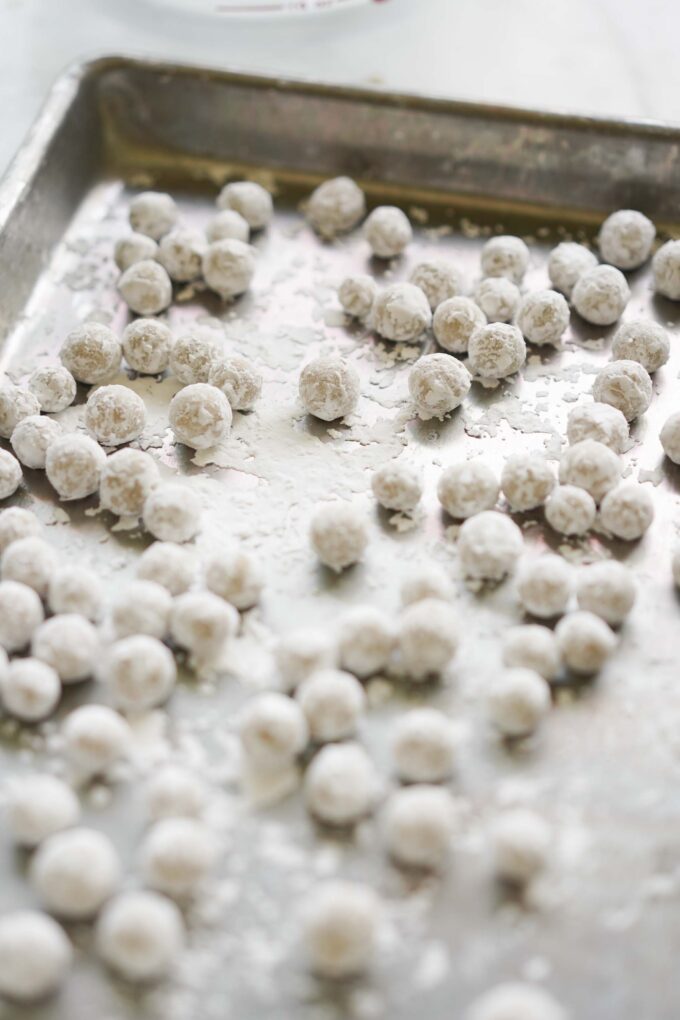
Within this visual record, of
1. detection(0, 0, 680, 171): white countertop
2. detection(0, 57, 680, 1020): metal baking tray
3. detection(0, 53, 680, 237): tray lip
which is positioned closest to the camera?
detection(0, 57, 680, 1020): metal baking tray

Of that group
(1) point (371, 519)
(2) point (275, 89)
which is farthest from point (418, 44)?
(1) point (371, 519)

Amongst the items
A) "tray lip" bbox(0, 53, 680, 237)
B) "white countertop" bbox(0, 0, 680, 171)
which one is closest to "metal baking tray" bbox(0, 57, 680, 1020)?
"tray lip" bbox(0, 53, 680, 237)

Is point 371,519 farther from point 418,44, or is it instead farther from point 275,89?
point 418,44

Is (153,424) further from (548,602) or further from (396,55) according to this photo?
(396,55)

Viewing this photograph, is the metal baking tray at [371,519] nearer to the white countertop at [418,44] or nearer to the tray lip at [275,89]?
the tray lip at [275,89]

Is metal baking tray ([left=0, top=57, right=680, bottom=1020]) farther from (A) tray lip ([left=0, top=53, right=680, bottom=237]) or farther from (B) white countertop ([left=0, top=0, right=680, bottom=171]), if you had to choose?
(B) white countertop ([left=0, top=0, right=680, bottom=171])

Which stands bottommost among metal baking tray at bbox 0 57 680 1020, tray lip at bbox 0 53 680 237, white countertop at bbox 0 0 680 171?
metal baking tray at bbox 0 57 680 1020
